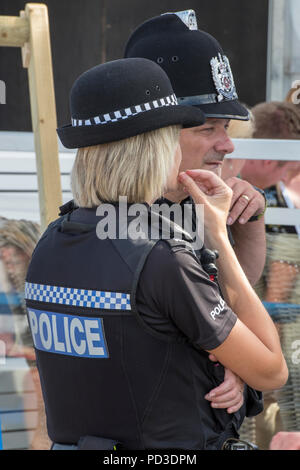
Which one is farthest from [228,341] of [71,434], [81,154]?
[81,154]

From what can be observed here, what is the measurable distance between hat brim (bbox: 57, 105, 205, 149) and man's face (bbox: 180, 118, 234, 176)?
20.4 inches

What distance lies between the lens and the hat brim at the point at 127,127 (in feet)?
4.75

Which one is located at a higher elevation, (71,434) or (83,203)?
(83,203)

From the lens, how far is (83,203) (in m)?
1.54

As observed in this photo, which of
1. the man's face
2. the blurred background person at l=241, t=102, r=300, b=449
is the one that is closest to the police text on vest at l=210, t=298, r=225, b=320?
the man's face

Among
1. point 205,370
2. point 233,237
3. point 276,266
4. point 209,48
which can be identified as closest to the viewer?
point 205,370

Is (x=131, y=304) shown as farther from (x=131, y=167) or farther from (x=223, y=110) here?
(x=223, y=110)

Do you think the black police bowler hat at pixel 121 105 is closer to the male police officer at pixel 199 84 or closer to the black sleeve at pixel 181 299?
the black sleeve at pixel 181 299

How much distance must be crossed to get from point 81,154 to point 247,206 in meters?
0.74

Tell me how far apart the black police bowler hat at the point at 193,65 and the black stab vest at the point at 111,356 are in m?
0.66

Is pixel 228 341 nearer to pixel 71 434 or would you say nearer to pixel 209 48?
pixel 71 434

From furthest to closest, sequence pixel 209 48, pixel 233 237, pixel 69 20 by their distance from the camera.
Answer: pixel 69 20 → pixel 233 237 → pixel 209 48

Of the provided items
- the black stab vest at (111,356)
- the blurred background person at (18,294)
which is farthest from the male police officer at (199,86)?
the blurred background person at (18,294)

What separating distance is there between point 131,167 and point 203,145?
2.12 ft
